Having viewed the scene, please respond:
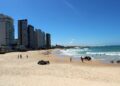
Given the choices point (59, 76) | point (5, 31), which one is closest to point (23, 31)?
point (5, 31)

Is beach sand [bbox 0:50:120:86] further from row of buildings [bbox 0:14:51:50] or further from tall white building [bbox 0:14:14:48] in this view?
tall white building [bbox 0:14:14:48]

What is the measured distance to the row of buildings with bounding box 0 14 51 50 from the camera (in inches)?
5374

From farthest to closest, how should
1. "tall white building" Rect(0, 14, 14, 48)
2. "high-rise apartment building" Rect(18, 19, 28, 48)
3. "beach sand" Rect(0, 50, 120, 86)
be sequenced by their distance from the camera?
"high-rise apartment building" Rect(18, 19, 28, 48) < "tall white building" Rect(0, 14, 14, 48) < "beach sand" Rect(0, 50, 120, 86)

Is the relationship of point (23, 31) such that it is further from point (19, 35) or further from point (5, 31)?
point (5, 31)

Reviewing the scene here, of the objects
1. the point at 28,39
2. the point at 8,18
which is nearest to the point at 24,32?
the point at 28,39

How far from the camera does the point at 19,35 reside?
162m

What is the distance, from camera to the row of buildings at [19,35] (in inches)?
5374

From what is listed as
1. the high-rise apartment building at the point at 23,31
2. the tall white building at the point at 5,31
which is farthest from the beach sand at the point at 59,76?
the high-rise apartment building at the point at 23,31

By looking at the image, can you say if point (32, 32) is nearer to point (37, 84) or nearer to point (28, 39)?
point (28, 39)

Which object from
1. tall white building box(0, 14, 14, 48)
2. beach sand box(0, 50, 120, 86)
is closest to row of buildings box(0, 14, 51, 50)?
tall white building box(0, 14, 14, 48)

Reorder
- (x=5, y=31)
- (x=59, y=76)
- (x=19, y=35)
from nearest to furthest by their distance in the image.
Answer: (x=59, y=76)
(x=5, y=31)
(x=19, y=35)

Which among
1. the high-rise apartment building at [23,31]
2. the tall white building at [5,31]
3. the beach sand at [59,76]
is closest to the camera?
the beach sand at [59,76]

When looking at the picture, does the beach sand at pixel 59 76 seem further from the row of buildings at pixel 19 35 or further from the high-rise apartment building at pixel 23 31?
the high-rise apartment building at pixel 23 31

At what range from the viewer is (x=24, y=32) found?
164m
